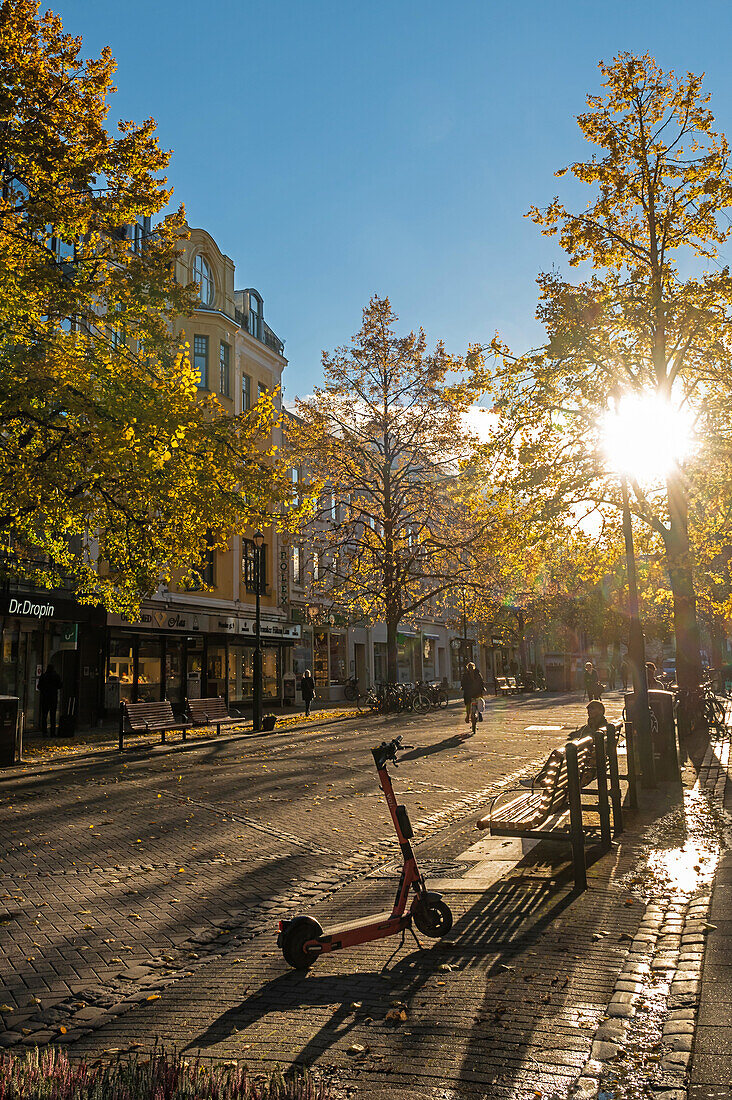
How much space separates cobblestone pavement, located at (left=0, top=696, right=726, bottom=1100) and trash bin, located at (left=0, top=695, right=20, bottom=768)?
192 inches

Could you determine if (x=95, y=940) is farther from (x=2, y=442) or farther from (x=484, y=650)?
(x=484, y=650)

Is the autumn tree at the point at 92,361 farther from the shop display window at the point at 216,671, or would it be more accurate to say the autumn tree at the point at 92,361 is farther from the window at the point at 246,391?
the window at the point at 246,391

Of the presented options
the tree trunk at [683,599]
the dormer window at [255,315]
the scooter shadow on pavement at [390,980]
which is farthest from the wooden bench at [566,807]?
the dormer window at [255,315]

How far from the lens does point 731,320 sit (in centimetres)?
1586

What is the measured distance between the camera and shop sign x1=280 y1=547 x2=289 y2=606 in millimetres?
38875

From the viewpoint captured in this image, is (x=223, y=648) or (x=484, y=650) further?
(x=484, y=650)

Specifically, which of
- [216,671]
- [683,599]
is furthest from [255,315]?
[683,599]

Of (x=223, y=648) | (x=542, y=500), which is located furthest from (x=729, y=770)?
(x=223, y=648)

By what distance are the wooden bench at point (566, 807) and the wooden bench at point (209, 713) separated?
13.9 m

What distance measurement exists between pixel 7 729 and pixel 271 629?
20.0 m

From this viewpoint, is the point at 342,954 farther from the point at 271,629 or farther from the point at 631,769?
the point at 271,629

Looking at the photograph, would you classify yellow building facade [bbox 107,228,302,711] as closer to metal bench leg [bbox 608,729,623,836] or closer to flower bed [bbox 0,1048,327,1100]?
metal bench leg [bbox 608,729,623,836]

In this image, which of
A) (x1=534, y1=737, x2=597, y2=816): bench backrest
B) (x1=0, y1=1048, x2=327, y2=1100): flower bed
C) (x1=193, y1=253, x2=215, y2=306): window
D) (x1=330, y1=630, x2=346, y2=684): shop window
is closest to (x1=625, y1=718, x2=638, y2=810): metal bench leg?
(x1=534, y1=737, x2=597, y2=816): bench backrest

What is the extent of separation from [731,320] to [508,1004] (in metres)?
14.4
